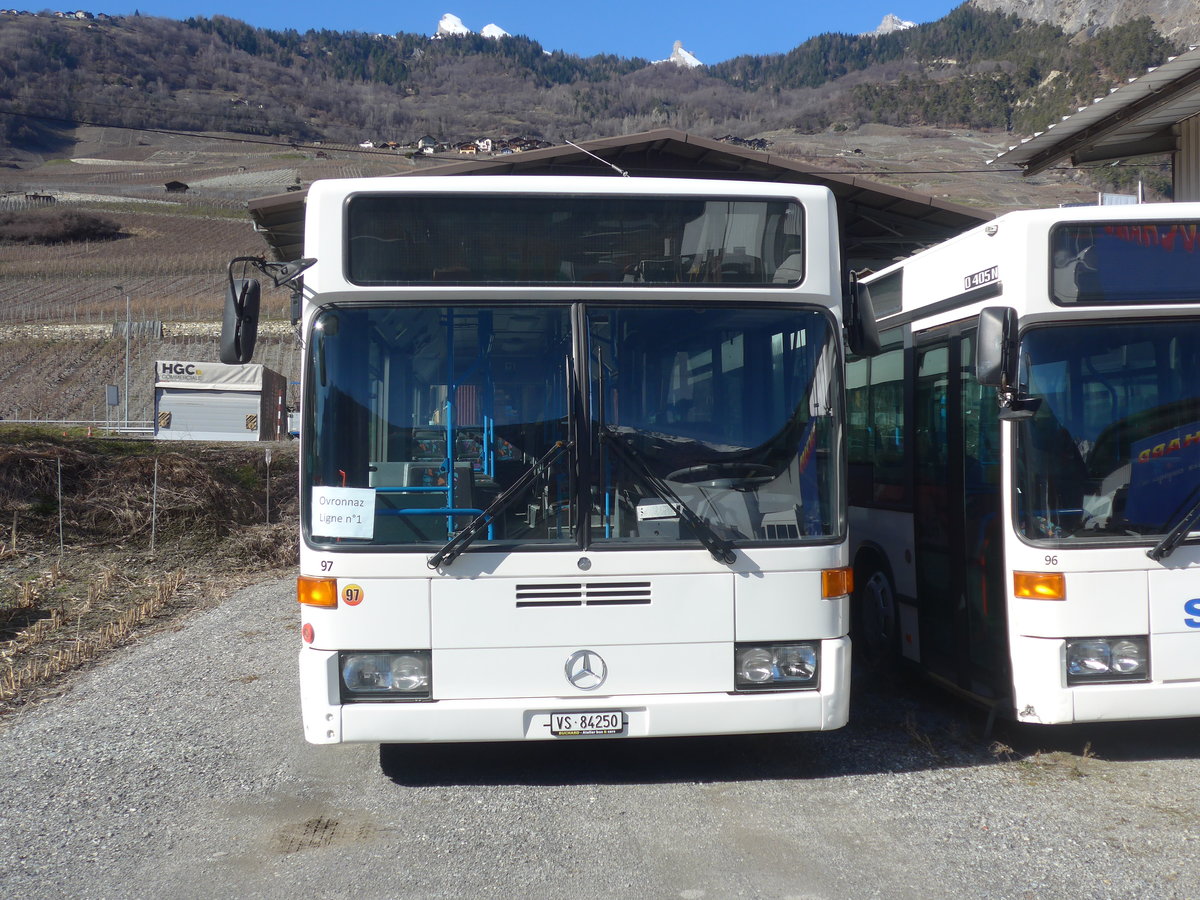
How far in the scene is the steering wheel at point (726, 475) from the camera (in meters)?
5.20

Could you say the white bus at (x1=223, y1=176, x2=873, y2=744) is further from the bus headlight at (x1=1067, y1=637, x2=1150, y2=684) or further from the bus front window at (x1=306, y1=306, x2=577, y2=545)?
the bus headlight at (x1=1067, y1=637, x2=1150, y2=684)

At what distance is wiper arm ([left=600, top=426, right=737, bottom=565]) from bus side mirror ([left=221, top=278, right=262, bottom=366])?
182 cm

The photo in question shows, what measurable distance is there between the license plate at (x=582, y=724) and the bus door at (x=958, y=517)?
7.21 ft

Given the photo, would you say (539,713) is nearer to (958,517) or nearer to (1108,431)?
(958,517)

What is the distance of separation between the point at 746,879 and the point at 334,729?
2011mm

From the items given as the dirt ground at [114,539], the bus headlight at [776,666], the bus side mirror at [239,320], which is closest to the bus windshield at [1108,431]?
the bus headlight at [776,666]

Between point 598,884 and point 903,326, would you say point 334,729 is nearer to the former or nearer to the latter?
point 598,884

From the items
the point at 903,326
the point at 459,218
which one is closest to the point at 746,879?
the point at 459,218

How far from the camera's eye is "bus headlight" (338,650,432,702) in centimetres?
509

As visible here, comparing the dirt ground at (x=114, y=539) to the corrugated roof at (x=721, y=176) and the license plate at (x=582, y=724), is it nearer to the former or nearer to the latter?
the corrugated roof at (x=721, y=176)

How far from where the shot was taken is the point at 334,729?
199 inches

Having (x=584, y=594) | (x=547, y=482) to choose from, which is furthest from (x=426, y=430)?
(x=584, y=594)

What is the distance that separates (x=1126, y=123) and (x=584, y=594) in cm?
921

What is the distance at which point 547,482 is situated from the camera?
16.8ft
